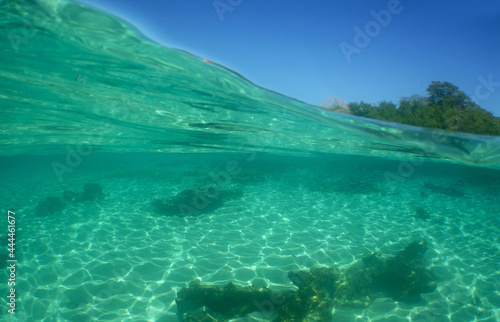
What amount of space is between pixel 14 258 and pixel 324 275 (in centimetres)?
1253

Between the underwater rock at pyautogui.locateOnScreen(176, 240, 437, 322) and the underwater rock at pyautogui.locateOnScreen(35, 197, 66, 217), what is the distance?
1247 centimetres

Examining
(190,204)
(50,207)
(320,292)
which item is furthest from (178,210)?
(320,292)

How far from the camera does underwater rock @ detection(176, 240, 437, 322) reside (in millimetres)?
6633

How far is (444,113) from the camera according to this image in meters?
10.4

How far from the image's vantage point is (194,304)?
7.50 meters

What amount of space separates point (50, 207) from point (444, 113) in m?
22.8

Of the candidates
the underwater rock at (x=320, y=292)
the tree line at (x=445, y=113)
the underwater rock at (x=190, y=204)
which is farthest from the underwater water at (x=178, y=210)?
the tree line at (x=445, y=113)

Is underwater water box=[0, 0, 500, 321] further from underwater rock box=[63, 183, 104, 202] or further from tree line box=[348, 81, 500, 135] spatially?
tree line box=[348, 81, 500, 135]

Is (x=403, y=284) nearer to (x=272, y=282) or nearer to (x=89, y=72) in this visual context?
(x=272, y=282)

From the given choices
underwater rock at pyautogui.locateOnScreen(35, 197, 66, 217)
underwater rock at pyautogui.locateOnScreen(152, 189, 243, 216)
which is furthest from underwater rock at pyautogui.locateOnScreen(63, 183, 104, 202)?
underwater rock at pyautogui.locateOnScreen(152, 189, 243, 216)

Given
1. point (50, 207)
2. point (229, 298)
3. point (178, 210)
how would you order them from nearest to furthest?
point (229, 298), point (178, 210), point (50, 207)

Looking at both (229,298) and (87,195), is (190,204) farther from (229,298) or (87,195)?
(87,195)

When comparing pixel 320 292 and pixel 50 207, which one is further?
pixel 50 207

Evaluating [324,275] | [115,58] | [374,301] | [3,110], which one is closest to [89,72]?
[115,58]
